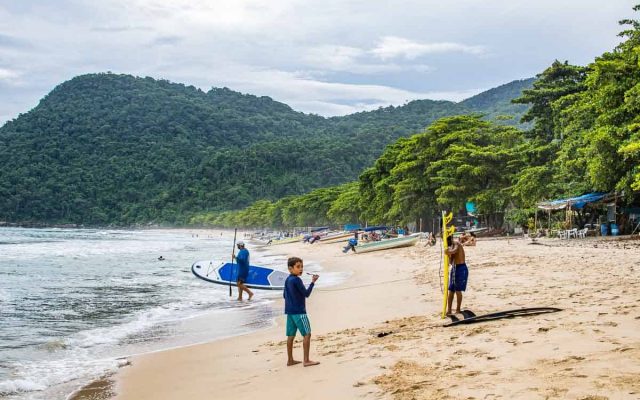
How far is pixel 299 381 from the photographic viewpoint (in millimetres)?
6434

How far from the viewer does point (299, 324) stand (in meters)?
7.30

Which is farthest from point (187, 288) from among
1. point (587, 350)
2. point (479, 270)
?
point (587, 350)

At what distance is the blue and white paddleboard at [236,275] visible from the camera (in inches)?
724

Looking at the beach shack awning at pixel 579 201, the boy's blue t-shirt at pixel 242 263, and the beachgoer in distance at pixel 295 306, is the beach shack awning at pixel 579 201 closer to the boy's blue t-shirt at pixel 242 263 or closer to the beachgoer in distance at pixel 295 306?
the boy's blue t-shirt at pixel 242 263

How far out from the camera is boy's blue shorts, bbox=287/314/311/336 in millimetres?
7254

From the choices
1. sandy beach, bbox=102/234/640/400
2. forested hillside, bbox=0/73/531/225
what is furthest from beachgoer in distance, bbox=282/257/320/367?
forested hillside, bbox=0/73/531/225

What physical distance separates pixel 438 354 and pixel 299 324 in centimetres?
178

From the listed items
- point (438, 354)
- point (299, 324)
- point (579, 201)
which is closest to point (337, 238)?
point (579, 201)

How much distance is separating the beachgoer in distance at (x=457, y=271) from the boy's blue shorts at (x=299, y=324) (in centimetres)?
288

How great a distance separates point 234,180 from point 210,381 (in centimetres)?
16802

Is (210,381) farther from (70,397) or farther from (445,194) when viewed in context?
(445,194)

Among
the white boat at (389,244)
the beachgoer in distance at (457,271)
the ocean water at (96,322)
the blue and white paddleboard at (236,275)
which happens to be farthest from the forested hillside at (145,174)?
the beachgoer in distance at (457,271)

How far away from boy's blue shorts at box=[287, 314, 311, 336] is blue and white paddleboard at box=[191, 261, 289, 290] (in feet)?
35.3

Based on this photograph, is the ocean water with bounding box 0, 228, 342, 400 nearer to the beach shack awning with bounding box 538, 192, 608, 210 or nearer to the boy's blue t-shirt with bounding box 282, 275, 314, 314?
the boy's blue t-shirt with bounding box 282, 275, 314, 314
